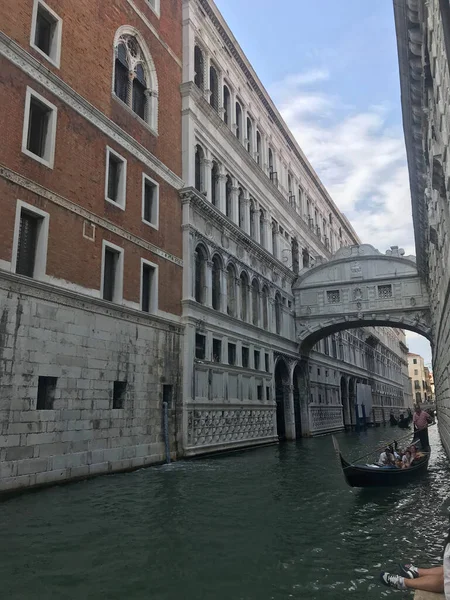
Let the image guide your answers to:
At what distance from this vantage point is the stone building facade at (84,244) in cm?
1050

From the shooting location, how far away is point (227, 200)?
71.9 feet

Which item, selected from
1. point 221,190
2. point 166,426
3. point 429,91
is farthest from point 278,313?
point 429,91

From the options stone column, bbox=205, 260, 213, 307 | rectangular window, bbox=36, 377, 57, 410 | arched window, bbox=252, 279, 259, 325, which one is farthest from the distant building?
rectangular window, bbox=36, 377, 57, 410

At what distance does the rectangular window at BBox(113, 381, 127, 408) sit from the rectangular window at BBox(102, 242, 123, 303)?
225cm

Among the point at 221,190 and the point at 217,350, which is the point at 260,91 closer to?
the point at 221,190

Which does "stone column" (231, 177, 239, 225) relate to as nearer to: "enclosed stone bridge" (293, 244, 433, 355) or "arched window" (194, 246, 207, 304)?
"arched window" (194, 246, 207, 304)

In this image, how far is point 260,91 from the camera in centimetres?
2595

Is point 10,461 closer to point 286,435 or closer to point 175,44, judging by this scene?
point 175,44

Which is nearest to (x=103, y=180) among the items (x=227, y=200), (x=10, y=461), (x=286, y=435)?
(x=10, y=461)

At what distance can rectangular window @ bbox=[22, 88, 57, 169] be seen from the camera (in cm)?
1155

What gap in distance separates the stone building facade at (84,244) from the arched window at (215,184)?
3325 mm

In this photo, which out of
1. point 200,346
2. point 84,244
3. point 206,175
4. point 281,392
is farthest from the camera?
point 281,392

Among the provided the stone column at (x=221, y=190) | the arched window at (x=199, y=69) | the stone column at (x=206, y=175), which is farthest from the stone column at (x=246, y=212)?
the arched window at (x=199, y=69)

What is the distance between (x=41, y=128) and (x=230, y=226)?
980 cm
